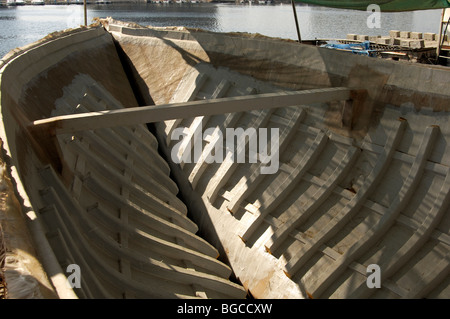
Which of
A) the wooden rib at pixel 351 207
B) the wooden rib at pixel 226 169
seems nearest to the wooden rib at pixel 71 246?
the wooden rib at pixel 351 207

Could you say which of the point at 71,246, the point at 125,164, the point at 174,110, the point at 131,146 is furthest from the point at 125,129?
the point at 71,246

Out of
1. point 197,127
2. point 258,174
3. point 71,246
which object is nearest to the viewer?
point 71,246

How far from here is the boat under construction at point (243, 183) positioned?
5984 millimetres

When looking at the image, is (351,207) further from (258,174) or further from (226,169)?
(226,169)

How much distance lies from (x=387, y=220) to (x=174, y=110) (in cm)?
367

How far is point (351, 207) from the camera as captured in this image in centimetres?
706

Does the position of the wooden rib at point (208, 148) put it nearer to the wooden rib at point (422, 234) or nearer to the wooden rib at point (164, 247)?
the wooden rib at point (164, 247)

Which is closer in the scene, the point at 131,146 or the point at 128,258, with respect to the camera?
the point at 128,258

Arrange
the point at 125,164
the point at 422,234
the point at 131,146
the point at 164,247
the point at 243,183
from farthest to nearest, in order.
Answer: the point at 131,146 → the point at 125,164 → the point at 243,183 → the point at 164,247 → the point at 422,234

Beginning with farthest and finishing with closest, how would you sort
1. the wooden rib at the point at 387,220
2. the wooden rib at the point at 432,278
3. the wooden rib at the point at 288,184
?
1. the wooden rib at the point at 288,184
2. the wooden rib at the point at 387,220
3. the wooden rib at the point at 432,278

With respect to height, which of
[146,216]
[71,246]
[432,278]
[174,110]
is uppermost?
[174,110]

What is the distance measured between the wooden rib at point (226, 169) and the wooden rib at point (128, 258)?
205 cm

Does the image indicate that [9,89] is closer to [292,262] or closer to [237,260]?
[237,260]

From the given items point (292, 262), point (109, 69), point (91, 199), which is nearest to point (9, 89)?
point (91, 199)
